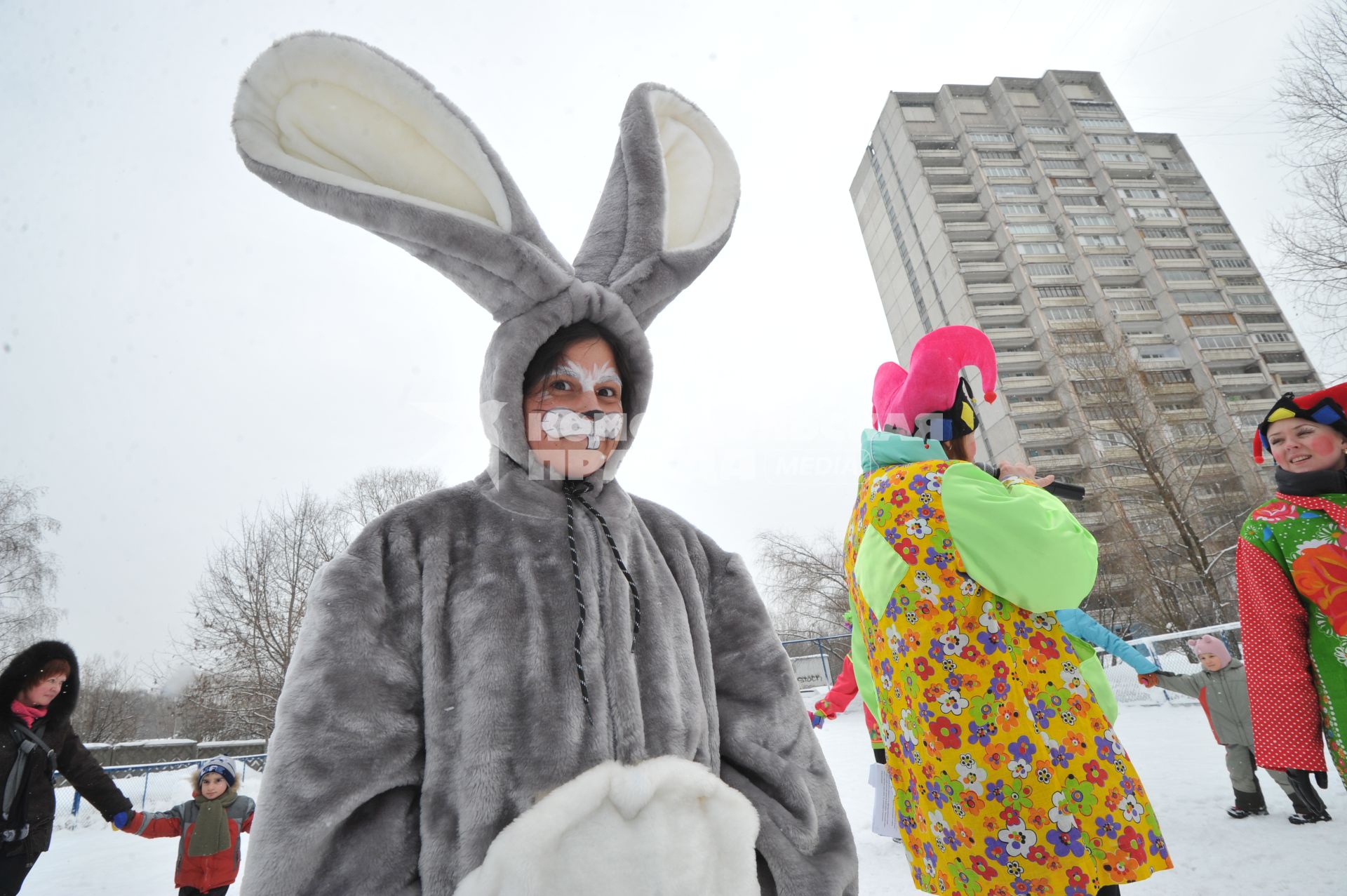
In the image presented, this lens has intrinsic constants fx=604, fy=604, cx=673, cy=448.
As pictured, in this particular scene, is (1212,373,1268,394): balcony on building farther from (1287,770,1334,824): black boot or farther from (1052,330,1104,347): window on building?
(1287,770,1334,824): black boot

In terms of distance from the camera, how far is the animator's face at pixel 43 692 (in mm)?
3188

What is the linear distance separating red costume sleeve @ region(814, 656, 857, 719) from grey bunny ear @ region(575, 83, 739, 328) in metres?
3.79

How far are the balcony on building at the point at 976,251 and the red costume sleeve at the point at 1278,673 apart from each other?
1943 inches

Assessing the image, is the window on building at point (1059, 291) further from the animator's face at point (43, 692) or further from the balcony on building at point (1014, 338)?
the animator's face at point (43, 692)

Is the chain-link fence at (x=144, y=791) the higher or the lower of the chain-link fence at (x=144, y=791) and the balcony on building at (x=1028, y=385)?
the lower

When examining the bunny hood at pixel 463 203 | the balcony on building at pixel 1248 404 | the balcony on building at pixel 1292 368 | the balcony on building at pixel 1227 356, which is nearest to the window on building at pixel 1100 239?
the balcony on building at pixel 1227 356

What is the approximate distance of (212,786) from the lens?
4.25 meters

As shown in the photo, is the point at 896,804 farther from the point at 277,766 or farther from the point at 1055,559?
the point at 277,766

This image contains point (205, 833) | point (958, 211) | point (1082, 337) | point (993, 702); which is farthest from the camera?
point (958, 211)

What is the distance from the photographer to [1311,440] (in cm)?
228

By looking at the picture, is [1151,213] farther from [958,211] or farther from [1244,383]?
[1244,383]

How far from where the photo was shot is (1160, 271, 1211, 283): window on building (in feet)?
148

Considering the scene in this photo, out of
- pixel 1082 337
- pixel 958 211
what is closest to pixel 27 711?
pixel 1082 337

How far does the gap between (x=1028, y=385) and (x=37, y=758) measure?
156 ft
